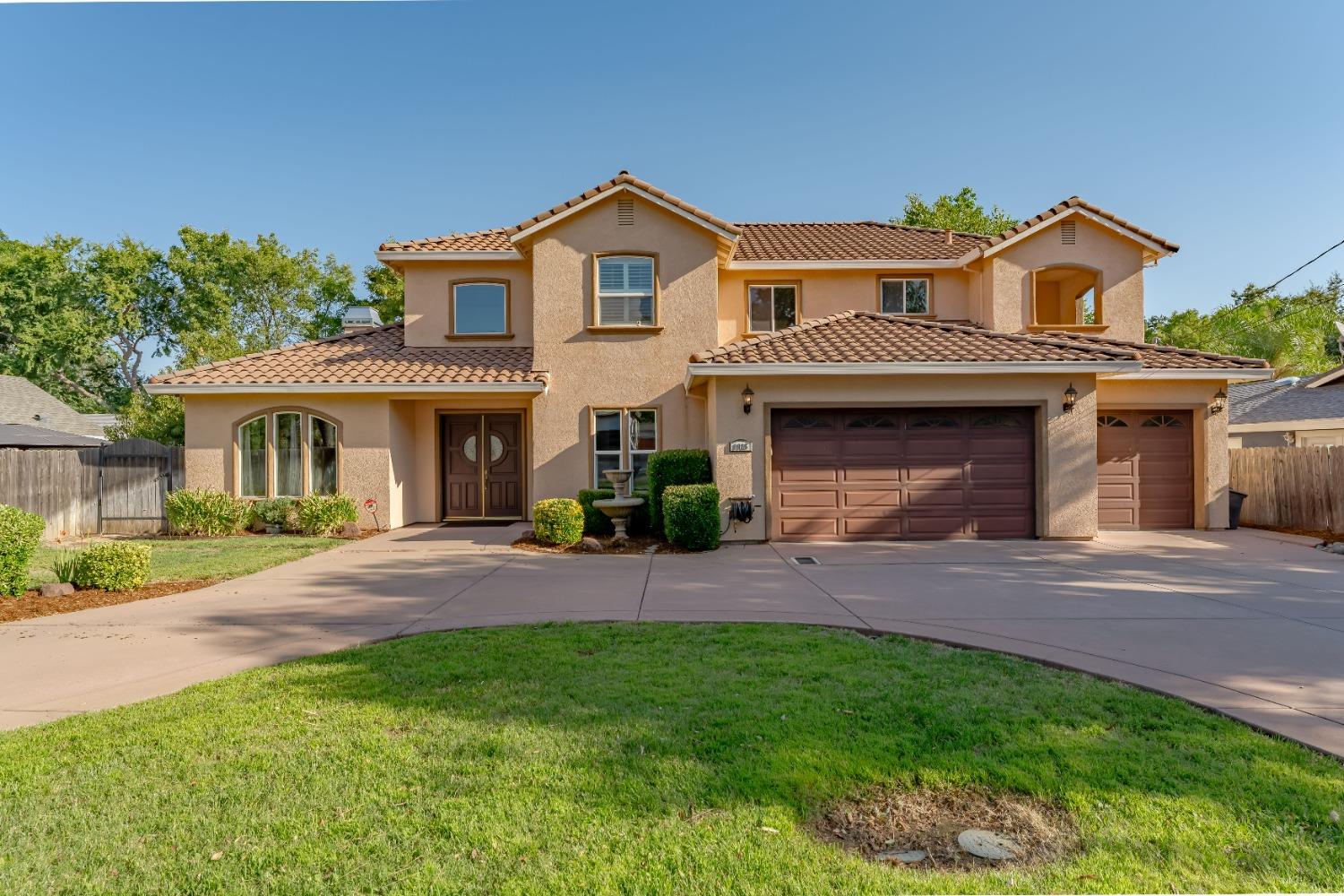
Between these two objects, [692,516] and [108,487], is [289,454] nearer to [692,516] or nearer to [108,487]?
[108,487]

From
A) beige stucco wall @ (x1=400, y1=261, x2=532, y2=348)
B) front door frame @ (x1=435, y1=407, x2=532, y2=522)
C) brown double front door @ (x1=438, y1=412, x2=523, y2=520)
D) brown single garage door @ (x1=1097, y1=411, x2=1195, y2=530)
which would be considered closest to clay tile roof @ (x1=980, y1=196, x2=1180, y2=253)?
brown single garage door @ (x1=1097, y1=411, x2=1195, y2=530)

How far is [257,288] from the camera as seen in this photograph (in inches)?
1647

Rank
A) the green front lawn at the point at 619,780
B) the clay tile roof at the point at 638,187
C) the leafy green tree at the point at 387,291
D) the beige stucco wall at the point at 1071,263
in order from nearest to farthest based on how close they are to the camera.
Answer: the green front lawn at the point at 619,780 < the clay tile roof at the point at 638,187 < the beige stucco wall at the point at 1071,263 < the leafy green tree at the point at 387,291

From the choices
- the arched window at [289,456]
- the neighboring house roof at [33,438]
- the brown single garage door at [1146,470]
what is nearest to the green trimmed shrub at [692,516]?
the arched window at [289,456]

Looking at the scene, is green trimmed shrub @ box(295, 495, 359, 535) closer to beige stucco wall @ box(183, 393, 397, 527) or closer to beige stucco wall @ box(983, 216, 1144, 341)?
beige stucco wall @ box(183, 393, 397, 527)

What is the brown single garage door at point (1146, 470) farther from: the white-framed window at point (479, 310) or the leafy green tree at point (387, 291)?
the leafy green tree at point (387, 291)

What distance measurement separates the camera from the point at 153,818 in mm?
3129

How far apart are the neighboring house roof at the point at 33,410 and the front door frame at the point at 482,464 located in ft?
62.2

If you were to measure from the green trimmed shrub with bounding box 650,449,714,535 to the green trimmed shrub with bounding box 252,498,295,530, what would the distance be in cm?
768

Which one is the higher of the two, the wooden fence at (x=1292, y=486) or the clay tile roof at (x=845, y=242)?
the clay tile roof at (x=845, y=242)

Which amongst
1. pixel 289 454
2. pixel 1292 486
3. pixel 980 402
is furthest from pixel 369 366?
pixel 1292 486

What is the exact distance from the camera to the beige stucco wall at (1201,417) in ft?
45.4

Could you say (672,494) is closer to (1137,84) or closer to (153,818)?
(153,818)

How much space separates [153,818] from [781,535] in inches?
411
